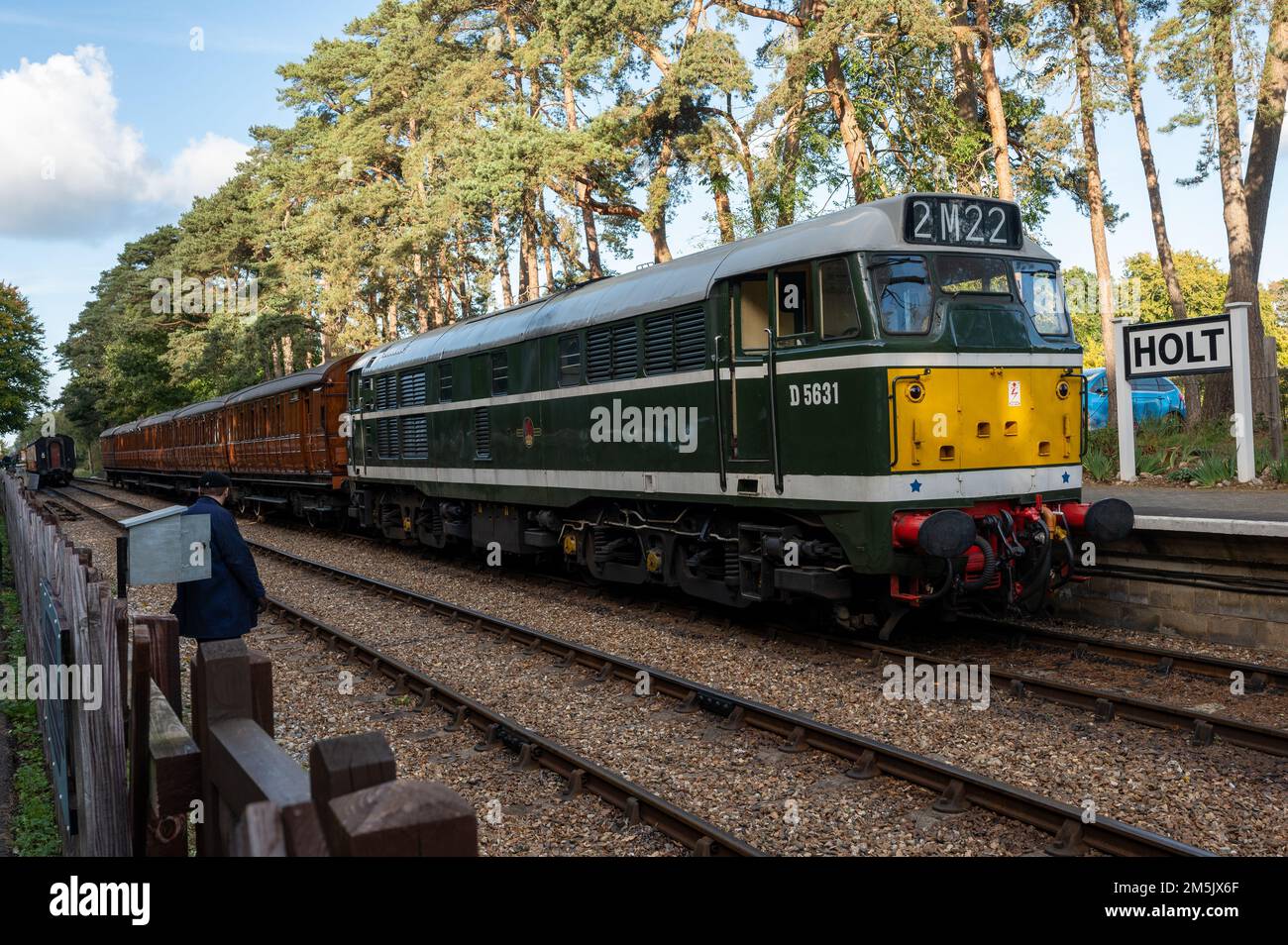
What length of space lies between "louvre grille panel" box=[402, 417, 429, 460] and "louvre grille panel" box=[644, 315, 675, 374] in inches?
283

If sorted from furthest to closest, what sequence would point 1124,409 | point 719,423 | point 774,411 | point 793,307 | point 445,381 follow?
point 445,381 → point 1124,409 → point 719,423 → point 774,411 → point 793,307

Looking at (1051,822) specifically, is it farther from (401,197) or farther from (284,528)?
(401,197)

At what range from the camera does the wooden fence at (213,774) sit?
172 centimetres

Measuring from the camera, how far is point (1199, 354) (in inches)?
561

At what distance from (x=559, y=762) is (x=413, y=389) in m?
12.3

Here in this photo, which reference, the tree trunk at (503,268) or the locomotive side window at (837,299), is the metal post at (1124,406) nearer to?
the locomotive side window at (837,299)

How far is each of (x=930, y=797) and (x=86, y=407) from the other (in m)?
90.2

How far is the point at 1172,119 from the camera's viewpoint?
2180 cm

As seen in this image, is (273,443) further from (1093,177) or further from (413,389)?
(1093,177)

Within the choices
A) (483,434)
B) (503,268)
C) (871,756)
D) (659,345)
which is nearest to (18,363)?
(503,268)

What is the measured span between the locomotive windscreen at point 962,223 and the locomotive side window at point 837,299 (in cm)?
68

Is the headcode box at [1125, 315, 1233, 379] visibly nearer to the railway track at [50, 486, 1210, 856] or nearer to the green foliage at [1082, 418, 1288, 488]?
the green foliage at [1082, 418, 1288, 488]

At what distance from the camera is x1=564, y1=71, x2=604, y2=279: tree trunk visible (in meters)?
31.0

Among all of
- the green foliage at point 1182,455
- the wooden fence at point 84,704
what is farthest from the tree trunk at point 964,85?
the wooden fence at point 84,704
